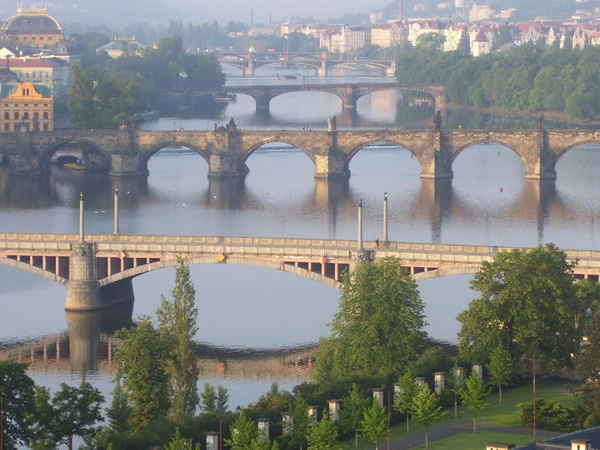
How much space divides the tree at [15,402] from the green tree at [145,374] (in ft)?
8.31

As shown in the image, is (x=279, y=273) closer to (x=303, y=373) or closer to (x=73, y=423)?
(x=303, y=373)

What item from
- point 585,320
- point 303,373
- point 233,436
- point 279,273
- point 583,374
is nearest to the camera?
point 233,436

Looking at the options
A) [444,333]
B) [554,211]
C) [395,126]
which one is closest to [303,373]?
[444,333]

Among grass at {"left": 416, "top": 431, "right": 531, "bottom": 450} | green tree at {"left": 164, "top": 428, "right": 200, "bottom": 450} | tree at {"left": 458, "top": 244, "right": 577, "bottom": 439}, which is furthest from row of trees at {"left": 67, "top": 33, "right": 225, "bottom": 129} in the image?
grass at {"left": 416, "top": 431, "right": 531, "bottom": 450}

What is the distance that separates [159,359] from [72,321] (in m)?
15.4

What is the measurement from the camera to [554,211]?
278 ft

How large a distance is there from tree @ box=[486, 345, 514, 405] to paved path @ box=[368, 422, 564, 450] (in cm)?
295

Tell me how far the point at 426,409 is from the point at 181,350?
805 centimetres

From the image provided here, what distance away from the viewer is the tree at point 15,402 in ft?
133

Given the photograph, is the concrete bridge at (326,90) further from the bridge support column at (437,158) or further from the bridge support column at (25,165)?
the bridge support column at (437,158)

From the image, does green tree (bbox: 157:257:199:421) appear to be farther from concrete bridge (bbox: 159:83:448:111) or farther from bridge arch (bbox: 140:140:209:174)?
concrete bridge (bbox: 159:83:448:111)

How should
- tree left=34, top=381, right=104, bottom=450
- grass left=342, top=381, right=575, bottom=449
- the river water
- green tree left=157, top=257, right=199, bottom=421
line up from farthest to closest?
the river water
green tree left=157, top=257, right=199, bottom=421
tree left=34, top=381, right=104, bottom=450
grass left=342, top=381, right=575, bottom=449

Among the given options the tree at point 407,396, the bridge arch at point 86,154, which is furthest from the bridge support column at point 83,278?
the bridge arch at point 86,154

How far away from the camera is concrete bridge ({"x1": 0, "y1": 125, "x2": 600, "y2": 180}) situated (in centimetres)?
9689
